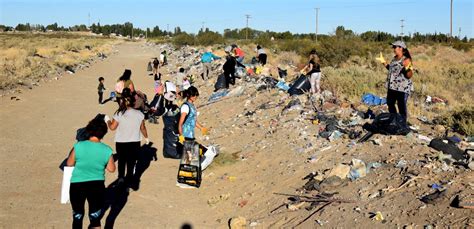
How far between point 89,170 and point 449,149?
4980 mm

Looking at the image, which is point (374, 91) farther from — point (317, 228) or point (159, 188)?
point (317, 228)

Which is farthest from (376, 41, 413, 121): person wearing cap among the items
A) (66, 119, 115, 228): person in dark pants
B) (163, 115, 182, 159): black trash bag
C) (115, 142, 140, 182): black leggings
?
(66, 119, 115, 228): person in dark pants

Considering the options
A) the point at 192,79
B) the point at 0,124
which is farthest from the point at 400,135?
the point at 192,79

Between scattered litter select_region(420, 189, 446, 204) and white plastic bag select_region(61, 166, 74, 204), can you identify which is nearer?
white plastic bag select_region(61, 166, 74, 204)

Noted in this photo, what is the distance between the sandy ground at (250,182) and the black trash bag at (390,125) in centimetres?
16

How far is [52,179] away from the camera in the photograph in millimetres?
8211

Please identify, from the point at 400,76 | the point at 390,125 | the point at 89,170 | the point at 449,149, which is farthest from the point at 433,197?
the point at 89,170

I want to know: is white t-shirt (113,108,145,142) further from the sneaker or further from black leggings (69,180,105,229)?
black leggings (69,180,105,229)

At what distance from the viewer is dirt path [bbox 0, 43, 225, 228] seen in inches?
259

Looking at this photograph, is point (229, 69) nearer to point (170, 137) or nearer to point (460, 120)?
point (170, 137)

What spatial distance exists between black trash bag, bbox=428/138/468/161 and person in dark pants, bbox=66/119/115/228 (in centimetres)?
468

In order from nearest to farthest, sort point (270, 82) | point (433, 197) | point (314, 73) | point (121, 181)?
1. point (433, 197)
2. point (121, 181)
3. point (314, 73)
4. point (270, 82)

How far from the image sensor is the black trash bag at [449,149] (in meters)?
6.84

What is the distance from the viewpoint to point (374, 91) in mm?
14789
